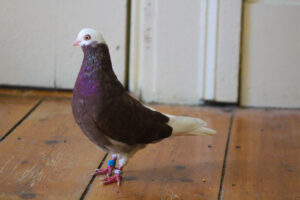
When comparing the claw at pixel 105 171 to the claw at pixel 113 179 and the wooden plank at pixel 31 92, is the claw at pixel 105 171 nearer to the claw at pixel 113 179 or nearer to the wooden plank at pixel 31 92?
the claw at pixel 113 179

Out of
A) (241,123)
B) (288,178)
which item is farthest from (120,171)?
(241,123)

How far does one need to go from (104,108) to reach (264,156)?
844mm

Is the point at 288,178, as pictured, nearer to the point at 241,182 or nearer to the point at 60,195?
the point at 241,182

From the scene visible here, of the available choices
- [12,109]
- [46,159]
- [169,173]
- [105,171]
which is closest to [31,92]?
[12,109]

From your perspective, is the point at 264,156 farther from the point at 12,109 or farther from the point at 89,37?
the point at 12,109

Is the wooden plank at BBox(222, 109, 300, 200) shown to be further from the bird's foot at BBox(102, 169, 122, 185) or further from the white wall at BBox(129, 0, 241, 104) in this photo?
the bird's foot at BBox(102, 169, 122, 185)

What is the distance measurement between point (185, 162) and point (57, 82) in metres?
1.08

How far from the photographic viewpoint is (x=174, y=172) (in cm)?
228

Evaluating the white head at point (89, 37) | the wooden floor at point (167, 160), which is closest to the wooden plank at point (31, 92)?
the wooden floor at point (167, 160)

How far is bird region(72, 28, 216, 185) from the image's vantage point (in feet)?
6.51

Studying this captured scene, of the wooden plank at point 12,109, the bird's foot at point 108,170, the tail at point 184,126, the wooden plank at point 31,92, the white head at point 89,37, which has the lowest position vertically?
the bird's foot at point 108,170

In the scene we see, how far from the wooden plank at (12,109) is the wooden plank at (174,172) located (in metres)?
0.71

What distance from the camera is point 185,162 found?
2387 millimetres

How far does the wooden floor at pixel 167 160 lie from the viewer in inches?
83.0
